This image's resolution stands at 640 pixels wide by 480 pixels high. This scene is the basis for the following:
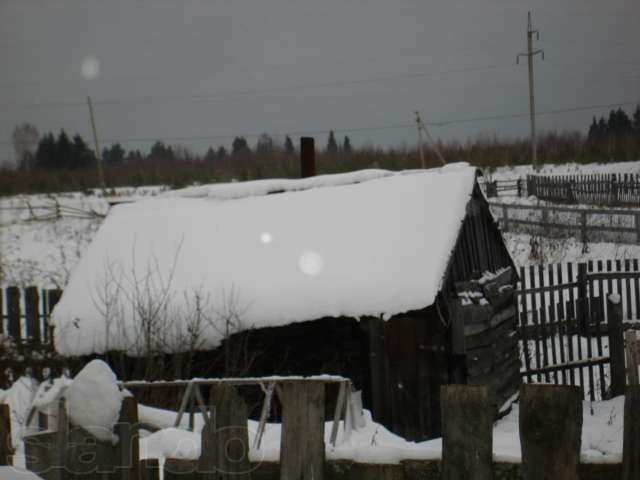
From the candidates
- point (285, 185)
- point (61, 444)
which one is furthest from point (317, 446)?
point (285, 185)

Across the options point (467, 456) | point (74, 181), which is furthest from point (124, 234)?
point (74, 181)

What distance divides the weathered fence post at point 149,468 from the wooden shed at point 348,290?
15.9 ft

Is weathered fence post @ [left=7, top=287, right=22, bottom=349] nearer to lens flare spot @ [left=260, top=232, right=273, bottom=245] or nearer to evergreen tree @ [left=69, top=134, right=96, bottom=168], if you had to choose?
lens flare spot @ [left=260, top=232, right=273, bottom=245]

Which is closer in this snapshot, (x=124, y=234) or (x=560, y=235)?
(x=124, y=234)

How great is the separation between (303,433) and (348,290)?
5.14m

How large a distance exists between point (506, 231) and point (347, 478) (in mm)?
19854

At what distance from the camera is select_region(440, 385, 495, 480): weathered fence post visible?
2160 mm

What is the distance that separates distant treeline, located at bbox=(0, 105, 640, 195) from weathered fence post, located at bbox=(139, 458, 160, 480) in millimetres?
14854

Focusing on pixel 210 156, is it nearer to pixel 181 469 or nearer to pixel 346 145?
pixel 346 145

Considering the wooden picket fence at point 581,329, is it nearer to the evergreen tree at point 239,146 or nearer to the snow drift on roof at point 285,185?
the snow drift on roof at point 285,185

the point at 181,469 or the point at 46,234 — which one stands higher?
the point at 46,234

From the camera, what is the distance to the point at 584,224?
54.4ft

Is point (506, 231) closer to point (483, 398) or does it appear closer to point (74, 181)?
point (483, 398)

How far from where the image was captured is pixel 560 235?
17500 millimetres
